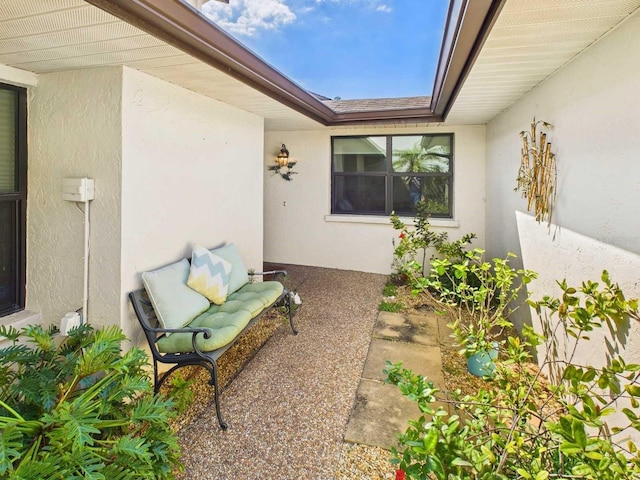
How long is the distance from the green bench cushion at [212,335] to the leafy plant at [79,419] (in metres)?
0.38

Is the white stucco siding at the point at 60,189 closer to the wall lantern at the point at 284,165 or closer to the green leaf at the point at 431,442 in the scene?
the green leaf at the point at 431,442

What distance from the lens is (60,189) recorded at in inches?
116

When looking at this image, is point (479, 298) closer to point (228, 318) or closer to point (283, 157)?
point (228, 318)

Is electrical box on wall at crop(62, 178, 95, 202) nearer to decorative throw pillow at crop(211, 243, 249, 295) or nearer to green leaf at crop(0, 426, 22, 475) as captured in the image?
decorative throw pillow at crop(211, 243, 249, 295)

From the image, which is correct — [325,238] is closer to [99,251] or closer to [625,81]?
[99,251]

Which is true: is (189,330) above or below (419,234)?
below

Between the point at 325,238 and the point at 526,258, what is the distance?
387 centimetres

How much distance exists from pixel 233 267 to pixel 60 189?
1764mm

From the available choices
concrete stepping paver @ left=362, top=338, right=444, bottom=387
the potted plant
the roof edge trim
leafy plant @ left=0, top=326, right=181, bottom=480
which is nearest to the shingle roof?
the roof edge trim

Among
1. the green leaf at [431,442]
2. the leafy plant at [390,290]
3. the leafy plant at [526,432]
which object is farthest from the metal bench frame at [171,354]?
the leafy plant at [390,290]

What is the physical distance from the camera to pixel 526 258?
3.71 metres

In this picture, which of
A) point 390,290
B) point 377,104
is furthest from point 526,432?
point 377,104

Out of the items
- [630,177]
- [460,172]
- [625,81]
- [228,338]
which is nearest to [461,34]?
[625,81]

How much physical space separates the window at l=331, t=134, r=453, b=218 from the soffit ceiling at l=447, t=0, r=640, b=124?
2494 millimetres
